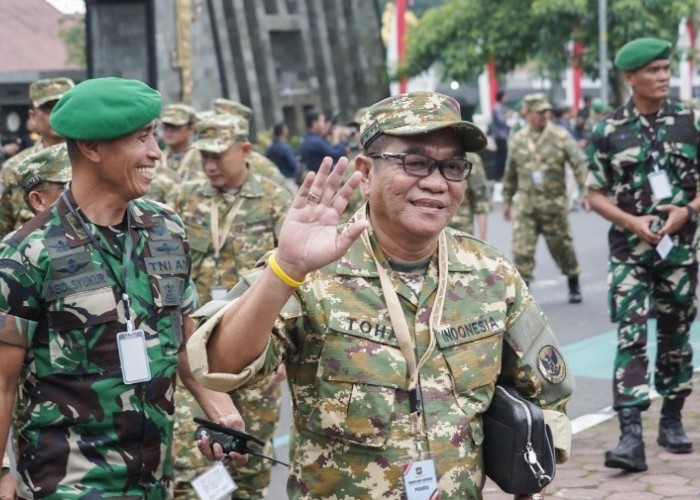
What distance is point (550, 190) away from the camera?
1355cm

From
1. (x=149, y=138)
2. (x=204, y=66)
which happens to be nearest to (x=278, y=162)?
(x=149, y=138)

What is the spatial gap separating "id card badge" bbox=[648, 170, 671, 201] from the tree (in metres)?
26.3

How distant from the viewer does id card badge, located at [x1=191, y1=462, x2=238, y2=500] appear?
4031 millimetres

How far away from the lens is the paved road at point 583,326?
853 centimetres

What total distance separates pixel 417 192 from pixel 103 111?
100 centimetres

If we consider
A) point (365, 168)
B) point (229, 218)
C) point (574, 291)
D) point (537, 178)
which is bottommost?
point (574, 291)

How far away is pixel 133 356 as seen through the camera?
386cm

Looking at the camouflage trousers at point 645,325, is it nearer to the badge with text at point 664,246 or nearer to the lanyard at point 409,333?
the badge with text at point 664,246

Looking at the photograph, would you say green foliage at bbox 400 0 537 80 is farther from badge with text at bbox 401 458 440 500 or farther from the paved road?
badge with text at bbox 401 458 440 500

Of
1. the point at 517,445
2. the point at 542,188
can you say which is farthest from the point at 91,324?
the point at 542,188

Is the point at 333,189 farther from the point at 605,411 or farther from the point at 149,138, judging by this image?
the point at 605,411

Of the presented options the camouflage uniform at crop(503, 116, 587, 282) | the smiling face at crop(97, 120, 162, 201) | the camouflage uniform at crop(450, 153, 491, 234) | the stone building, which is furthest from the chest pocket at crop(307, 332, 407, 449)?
the stone building

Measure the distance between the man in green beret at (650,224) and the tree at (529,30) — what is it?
85.9 ft

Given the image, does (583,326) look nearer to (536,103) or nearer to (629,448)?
(536,103)
